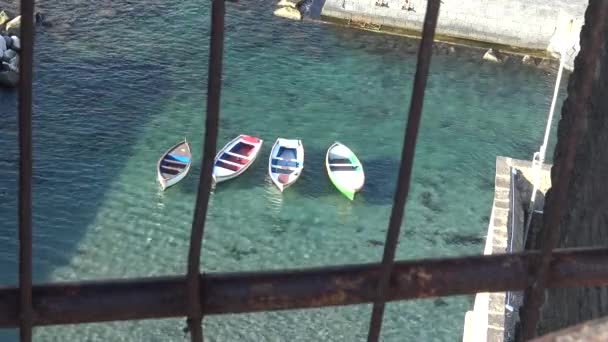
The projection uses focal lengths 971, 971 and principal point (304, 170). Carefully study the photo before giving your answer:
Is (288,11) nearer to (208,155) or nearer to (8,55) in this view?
(8,55)

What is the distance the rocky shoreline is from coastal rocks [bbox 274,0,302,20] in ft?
12.0

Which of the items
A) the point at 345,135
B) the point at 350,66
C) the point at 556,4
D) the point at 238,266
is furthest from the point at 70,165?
the point at 556,4

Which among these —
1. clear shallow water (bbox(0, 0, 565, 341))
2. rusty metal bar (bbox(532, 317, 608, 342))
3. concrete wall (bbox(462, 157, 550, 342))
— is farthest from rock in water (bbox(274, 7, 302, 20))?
rusty metal bar (bbox(532, 317, 608, 342))

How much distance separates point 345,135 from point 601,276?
10.7 meters

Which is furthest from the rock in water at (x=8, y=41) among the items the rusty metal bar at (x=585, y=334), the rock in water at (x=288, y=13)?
the rusty metal bar at (x=585, y=334)

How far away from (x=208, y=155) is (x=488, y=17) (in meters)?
13.3

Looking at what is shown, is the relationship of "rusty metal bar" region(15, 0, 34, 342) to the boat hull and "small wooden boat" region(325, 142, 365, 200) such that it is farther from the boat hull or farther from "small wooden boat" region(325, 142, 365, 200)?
"small wooden boat" region(325, 142, 365, 200)

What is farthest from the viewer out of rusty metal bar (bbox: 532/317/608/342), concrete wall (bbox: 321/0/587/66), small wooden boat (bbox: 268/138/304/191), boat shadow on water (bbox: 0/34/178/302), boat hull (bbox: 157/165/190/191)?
concrete wall (bbox: 321/0/587/66)

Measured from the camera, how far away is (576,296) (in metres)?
1.36

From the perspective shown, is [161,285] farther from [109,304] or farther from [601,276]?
[601,276]

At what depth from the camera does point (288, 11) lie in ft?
45.8

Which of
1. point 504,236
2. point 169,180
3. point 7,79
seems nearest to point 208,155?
point 504,236

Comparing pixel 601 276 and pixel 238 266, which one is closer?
pixel 601 276

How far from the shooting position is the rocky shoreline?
11891mm
